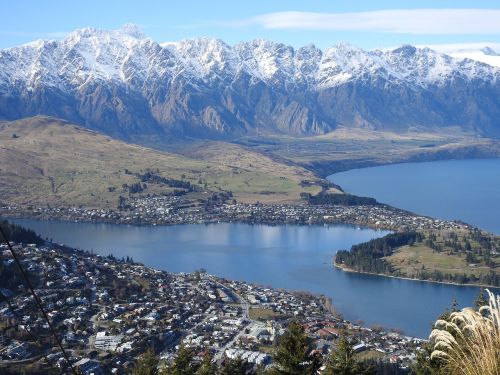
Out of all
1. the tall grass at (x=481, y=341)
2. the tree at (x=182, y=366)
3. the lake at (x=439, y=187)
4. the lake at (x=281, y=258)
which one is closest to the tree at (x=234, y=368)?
the tree at (x=182, y=366)

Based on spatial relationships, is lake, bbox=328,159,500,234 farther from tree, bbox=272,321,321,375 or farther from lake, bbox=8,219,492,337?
tree, bbox=272,321,321,375

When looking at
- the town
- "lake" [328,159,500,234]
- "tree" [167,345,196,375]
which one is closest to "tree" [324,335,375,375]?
"tree" [167,345,196,375]

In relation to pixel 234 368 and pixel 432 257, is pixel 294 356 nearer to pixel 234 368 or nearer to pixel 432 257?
pixel 234 368

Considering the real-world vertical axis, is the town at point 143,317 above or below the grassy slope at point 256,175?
below

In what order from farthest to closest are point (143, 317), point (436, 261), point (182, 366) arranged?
1. point (436, 261)
2. point (143, 317)
3. point (182, 366)

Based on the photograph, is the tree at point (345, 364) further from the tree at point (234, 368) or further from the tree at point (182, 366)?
the tree at point (182, 366)

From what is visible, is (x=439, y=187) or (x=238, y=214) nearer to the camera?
(x=238, y=214)

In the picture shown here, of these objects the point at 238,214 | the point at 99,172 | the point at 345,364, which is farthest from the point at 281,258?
the point at 99,172
